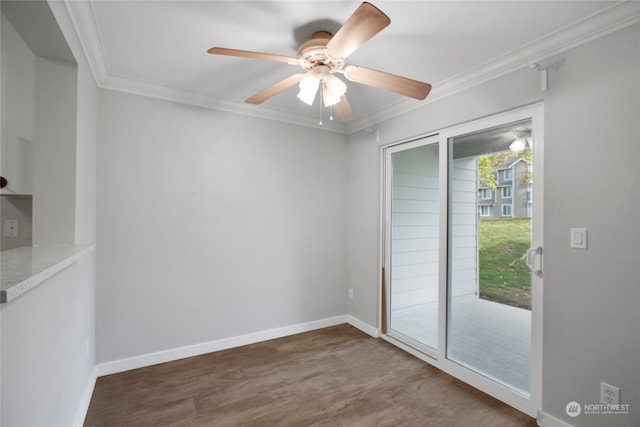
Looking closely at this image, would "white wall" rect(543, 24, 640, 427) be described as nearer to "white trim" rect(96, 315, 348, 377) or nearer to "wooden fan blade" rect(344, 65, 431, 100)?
"wooden fan blade" rect(344, 65, 431, 100)

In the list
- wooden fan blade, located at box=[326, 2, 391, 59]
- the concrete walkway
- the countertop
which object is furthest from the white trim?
wooden fan blade, located at box=[326, 2, 391, 59]

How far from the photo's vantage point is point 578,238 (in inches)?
71.6

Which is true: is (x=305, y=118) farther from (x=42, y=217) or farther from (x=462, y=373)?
(x=462, y=373)

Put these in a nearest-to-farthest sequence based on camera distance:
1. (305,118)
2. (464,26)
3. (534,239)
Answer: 1. (464,26)
2. (534,239)
3. (305,118)

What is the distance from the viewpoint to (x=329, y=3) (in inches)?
64.7

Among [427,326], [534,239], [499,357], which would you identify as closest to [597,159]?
[534,239]

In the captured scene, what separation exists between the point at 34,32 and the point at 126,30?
52cm

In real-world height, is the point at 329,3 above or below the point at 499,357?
above

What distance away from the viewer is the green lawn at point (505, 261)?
2.18 meters

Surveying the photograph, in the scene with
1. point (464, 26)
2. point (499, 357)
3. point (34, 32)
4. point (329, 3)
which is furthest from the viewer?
point (499, 357)

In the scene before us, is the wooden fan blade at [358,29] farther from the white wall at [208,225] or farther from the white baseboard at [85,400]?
the white baseboard at [85,400]

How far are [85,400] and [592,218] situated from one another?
3.45 meters

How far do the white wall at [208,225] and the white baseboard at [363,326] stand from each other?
0.20 meters

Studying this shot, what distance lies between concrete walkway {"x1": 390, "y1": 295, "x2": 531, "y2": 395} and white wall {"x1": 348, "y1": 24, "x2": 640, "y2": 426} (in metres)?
0.23
